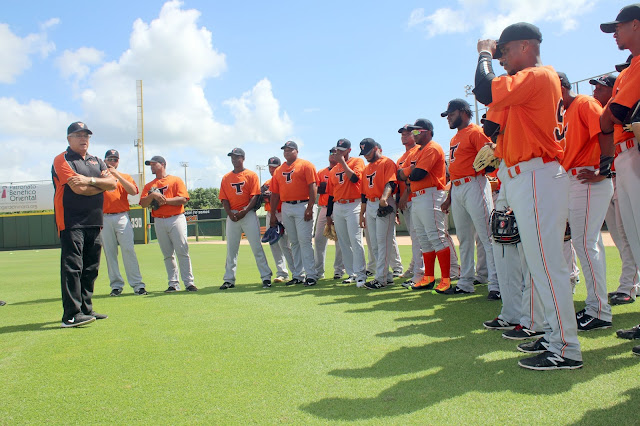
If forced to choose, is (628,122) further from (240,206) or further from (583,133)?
(240,206)

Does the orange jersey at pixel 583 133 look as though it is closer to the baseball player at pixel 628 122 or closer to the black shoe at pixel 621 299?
the baseball player at pixel 628 122

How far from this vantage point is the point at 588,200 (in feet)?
13.2

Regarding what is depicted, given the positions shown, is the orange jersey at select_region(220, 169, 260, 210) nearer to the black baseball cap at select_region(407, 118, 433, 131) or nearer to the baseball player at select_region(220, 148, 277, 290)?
the baseball player at select_region(220, 148, 277, 290)

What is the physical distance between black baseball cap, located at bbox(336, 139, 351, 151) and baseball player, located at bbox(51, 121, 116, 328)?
357cm

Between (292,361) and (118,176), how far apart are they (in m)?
4.49

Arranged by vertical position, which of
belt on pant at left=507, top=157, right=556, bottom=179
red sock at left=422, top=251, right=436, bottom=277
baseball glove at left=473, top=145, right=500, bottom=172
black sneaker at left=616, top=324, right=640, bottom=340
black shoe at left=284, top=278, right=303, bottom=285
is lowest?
black shoe at left=284, top=278, right=303, bottom=285

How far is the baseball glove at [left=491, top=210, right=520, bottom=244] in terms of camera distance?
3.82m

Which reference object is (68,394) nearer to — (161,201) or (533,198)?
(533,198)

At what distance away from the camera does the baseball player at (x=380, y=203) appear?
6922 millimetres

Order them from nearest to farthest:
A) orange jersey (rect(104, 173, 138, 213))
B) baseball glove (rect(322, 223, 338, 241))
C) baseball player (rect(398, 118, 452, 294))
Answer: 1. baseball player (rect(398, 118, 452, 294))
2. orange jersey (rect(104, 173, 138, 213))
3. baseball glove (rect(322, 223, 338, 241))

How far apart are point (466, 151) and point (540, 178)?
2.64 meters

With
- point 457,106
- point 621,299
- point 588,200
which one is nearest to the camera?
point 588,200

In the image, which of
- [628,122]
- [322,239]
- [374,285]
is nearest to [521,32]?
[628,122]

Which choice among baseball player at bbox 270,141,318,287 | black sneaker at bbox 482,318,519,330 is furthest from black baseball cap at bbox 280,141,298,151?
black sneaker at bbox 482,318,519,330
